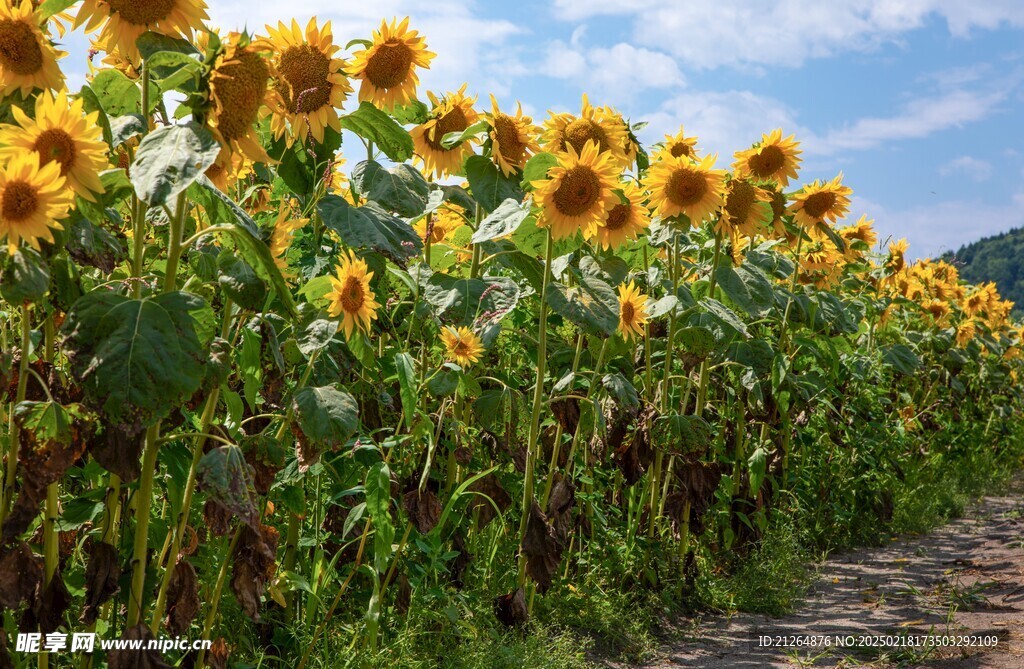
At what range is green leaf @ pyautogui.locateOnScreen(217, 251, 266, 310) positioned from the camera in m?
1.90

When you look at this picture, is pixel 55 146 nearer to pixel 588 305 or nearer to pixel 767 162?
pixel 588 305

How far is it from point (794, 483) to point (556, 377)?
1.77 m

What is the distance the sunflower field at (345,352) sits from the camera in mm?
1731

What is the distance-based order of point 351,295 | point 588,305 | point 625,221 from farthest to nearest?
point 625,221 < point 588,305 < point 351,295

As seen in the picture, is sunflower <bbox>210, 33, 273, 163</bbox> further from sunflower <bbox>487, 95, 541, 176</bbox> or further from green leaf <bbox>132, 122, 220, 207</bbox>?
sunflower <bbox>487, 95, 541, 176</bbox>

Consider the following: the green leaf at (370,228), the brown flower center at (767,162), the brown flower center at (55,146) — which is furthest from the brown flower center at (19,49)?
the brown flower center at (767,162)

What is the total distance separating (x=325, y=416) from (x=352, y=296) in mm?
361

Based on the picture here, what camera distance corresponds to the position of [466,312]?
250 centimetres

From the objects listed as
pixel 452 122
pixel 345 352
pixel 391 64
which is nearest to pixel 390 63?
pixel 391 64

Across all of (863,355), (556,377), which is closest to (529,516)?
(556,377)

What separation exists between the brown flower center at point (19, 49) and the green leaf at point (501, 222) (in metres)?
1.06

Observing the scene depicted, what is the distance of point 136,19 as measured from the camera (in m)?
1.80

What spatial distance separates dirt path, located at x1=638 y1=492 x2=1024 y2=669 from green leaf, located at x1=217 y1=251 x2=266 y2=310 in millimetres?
2119

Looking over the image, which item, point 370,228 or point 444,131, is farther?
point 444,131
